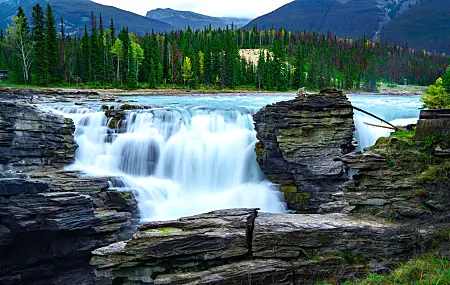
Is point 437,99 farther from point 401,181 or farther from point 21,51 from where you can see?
point 21,51

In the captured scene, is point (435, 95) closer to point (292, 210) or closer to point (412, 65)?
point (292, 210)

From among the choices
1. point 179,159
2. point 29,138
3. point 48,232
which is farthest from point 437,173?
point 29,138

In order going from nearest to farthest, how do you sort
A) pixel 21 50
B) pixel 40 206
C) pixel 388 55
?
pixel 40 206 → pixel 21 50 → pixel 388 55

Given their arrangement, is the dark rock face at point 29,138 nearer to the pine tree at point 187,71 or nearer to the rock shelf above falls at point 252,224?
the rock shelf above falls at point 252,224

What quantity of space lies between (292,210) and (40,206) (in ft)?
39.0

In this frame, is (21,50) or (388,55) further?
(388,55)

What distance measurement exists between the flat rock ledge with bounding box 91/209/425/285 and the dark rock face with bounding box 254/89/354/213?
7427 millimetres

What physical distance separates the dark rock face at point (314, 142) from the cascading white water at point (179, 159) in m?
1.68

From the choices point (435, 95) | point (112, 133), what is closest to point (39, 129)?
point (112, 133)

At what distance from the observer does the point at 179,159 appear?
21.2 metres

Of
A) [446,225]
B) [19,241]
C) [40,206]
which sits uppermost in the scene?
[446,225]

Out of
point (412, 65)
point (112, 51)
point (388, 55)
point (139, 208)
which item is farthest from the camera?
point (388, 55)

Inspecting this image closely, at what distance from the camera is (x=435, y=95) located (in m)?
22.8

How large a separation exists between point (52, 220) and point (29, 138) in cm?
597
